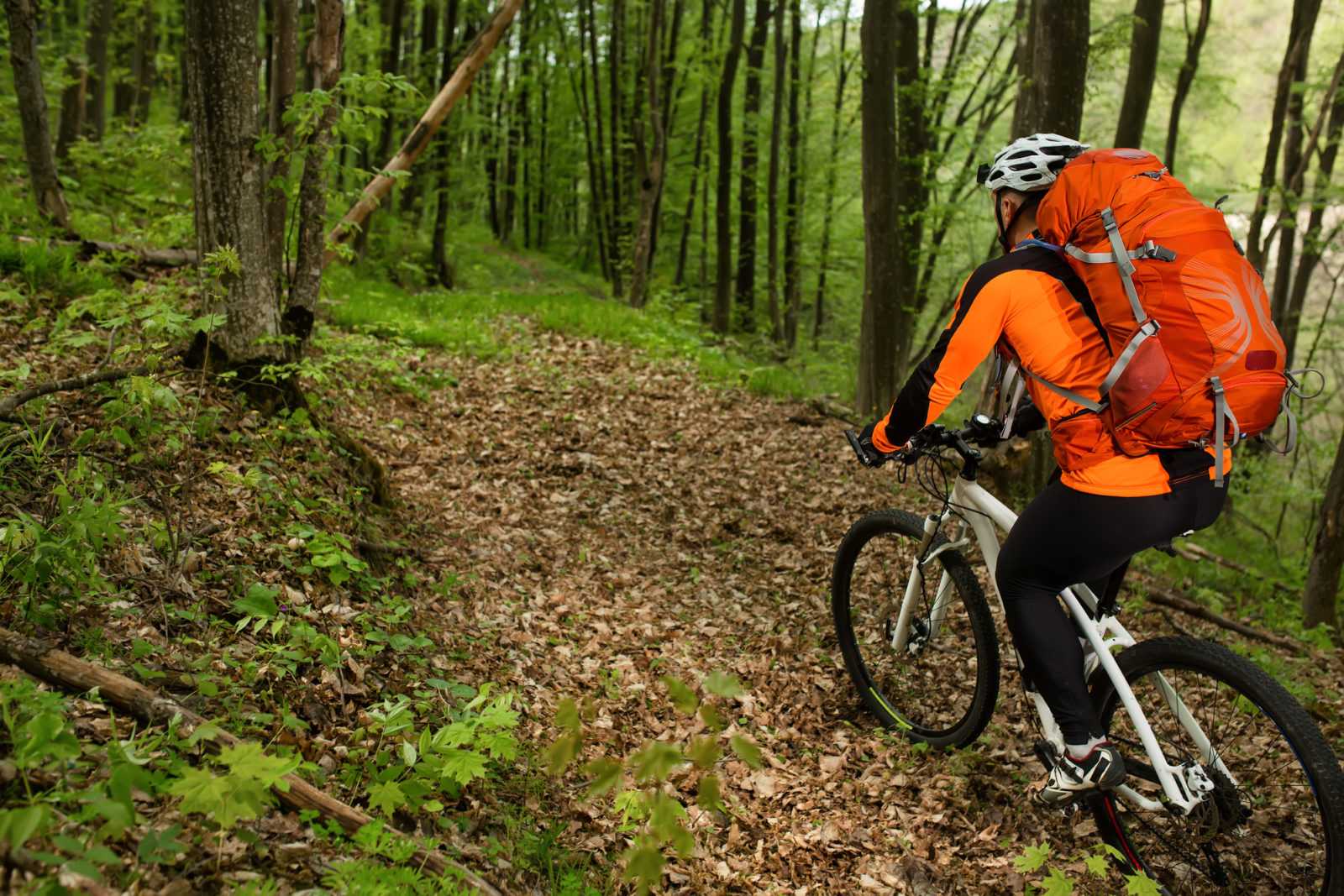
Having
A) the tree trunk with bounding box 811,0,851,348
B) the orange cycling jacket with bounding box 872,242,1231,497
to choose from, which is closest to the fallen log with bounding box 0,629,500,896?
the orange cycling jacket with bounding box 872,242,1231,497

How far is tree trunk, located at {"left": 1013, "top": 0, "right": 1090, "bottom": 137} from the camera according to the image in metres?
6.70

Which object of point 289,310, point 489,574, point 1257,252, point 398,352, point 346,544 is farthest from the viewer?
point 1257,252

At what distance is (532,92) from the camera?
95.0ft

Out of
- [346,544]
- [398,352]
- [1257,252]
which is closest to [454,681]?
[346,544]

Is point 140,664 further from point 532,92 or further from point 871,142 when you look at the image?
point 532,92

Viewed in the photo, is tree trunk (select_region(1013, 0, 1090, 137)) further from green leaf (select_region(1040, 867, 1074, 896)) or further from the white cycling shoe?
green leaf (select_region(1040, 867, 1074, 896))

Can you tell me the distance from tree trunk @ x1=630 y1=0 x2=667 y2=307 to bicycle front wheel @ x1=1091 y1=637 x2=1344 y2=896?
44.0 feet

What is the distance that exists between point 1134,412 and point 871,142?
709cm

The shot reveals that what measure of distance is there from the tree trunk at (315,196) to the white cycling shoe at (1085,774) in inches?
217

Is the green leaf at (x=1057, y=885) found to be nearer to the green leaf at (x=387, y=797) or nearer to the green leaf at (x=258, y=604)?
the green leaf at (x=387, y=797)

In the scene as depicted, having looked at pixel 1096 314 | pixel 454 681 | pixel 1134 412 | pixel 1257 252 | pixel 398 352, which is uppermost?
pixel 1257 252

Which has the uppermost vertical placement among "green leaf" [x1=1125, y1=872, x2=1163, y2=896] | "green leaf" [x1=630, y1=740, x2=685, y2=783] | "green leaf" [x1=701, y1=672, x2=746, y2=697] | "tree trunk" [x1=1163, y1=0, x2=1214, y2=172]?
"tree trunk" [x1=1163, y1=0, x2=1214, y2=172]

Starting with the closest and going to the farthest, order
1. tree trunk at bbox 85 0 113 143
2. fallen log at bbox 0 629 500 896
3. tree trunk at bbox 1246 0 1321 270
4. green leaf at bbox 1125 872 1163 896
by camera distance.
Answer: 1. fallen log at bbox 0 629 500 896
2. green leaf at bbox 1125 872 1163 896
3. tree trunk at bbox 1246 0 1321 270
4. tree trunk at bbox 85 0 113 143

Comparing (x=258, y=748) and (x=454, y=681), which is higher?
A: (x=258, y=748)
